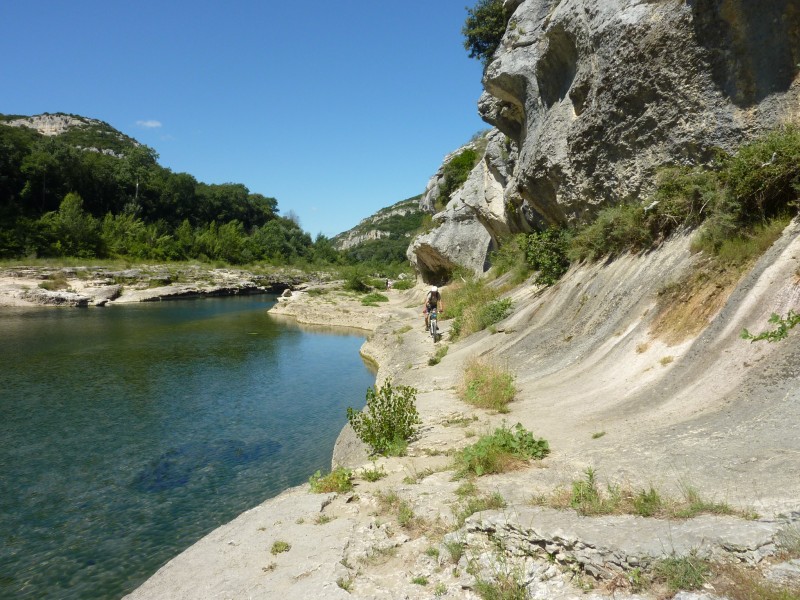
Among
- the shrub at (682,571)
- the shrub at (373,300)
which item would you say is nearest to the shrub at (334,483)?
the shrub at (682,571)

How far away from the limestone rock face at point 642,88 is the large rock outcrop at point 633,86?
0.03 meters

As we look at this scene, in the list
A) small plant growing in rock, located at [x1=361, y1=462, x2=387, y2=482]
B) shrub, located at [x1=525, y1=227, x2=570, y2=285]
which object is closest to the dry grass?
small plant growing in rock, located at [x1=361, y1=462, x2=387, y2=482]

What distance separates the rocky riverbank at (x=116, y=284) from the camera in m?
49.6

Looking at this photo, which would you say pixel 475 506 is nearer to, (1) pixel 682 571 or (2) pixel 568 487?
(2) pixel 568 487

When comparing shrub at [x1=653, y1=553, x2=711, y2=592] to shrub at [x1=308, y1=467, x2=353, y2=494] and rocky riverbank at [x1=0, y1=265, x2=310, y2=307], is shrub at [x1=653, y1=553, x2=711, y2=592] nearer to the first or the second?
shrub at [x1=308, y1=467, x2=353, y2=494]

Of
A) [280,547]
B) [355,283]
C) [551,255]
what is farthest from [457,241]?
[280,547]

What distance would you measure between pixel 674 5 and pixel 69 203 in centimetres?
8401

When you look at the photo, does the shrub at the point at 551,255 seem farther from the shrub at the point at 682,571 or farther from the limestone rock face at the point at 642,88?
the shrub at the point at 682,571

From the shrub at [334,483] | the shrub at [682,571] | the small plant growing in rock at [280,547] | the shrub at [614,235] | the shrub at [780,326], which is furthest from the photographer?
the shrub at [614,235]

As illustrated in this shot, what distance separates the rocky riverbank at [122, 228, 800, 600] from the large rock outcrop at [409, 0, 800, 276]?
3811mm

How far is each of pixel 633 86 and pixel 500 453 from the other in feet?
38.6

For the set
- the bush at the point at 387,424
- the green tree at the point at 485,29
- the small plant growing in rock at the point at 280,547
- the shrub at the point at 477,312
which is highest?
the green tree at the point at 485,29

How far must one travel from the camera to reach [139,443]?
13.2m

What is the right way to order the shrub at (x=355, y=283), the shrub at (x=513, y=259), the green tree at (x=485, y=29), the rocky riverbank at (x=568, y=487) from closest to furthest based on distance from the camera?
1. the rocky riverbank at (x=568, y=487)
2. the shrub at (x=513, y=259)
3. the green tree at (x=485, y=29)
4. the shrub at (x=355, y=283)
